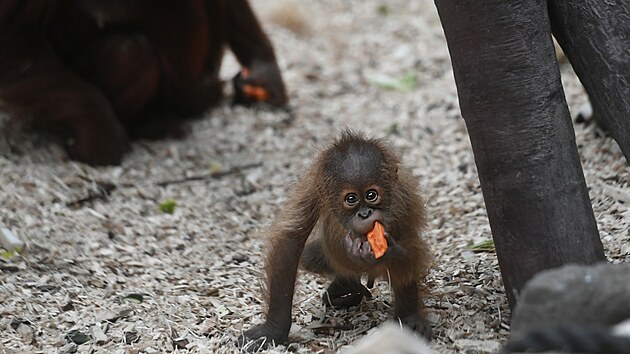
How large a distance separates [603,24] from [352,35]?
4578 mm

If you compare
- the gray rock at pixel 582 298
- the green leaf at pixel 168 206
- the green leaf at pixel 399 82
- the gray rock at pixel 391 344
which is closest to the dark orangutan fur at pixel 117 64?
the green leaf at pixel 168 206

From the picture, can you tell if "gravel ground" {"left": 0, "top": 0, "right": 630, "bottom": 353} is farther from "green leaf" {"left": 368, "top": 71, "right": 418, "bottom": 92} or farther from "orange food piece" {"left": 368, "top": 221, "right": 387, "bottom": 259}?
"orange food piece" {"left": 368, "top": 221, "right": 387, "bottom": 259}

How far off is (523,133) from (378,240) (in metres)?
0.48

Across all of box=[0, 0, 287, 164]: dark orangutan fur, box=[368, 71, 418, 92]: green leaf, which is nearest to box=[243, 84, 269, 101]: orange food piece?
box=[0, 0, 287, 164]: dark orangutan fur

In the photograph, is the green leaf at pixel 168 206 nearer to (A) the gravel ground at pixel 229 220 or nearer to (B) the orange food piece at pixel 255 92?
(A) the gravel ground at pixel 229 220

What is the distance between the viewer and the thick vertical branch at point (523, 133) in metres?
2.51

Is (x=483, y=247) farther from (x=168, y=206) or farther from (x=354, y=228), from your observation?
(x=168, y=206)

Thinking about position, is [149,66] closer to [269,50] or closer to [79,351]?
[269,50]

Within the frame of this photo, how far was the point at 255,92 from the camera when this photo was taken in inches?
216

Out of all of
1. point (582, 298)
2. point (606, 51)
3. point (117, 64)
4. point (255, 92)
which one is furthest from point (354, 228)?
point (255, 92)

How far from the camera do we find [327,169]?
2680mm

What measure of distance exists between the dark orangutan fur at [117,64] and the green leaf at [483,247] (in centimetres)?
206

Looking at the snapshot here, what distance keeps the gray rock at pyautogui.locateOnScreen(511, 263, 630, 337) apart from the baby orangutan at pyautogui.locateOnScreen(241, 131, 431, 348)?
574 millimetres

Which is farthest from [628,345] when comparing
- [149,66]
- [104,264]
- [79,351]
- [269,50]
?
[269,50]
